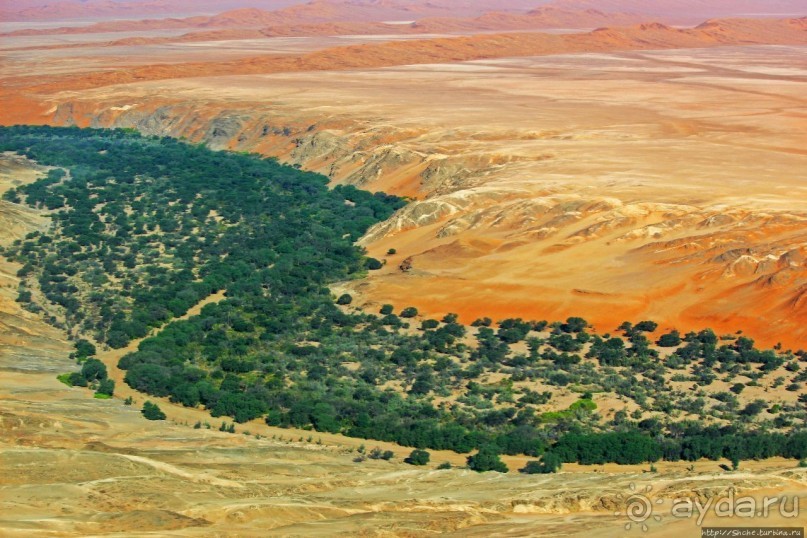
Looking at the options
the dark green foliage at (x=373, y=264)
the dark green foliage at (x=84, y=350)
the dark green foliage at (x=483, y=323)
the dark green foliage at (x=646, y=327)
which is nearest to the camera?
the dark green foliage at (x=84, y=350)

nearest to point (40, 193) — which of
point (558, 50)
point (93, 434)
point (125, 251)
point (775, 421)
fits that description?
point (125, 251)

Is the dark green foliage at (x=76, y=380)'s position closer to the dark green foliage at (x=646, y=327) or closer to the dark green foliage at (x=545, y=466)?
the dark green foliage at (x=545, y=466)

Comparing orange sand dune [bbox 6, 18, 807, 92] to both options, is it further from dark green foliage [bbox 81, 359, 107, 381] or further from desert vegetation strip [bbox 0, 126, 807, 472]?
dark green foliage [bbox 81, 359, 107, 381]

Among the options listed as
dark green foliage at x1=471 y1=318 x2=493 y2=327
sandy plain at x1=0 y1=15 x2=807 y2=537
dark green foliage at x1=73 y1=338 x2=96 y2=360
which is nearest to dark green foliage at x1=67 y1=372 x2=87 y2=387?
sandy plain at x1=0 y1=15 x2=807 y2=537

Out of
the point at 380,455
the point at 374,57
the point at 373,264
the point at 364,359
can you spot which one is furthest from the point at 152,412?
the point at 374,57

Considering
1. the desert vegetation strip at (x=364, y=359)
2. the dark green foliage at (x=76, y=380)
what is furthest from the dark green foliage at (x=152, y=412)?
the dark green foliage at (x=76, y=380)

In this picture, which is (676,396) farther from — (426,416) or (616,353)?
(426,416)
